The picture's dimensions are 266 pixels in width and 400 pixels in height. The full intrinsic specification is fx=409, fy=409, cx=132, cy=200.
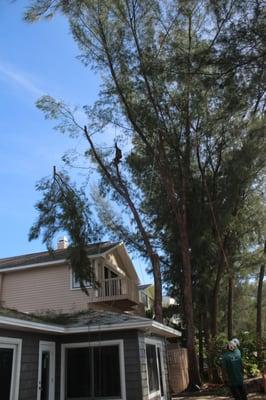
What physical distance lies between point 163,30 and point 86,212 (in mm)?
7773

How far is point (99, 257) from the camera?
18531 millimetres

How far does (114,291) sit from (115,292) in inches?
2.6

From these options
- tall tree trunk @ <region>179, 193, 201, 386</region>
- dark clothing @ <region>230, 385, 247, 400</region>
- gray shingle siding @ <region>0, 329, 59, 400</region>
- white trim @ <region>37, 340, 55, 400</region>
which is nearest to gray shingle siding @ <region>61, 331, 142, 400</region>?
white trim @ <region>37, 340, 55, 400</region>

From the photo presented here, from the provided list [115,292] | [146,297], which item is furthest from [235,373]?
[146,297]

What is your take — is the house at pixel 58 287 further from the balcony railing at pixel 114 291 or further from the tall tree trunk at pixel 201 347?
the tall tree trunk at pixel 201 347

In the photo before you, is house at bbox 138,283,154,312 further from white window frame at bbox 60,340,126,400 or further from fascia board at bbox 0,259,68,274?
white window frame at bbox 60,340,126,400

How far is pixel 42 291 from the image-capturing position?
60.2 ft

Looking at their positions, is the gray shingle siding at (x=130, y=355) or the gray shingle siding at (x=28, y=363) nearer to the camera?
the gray shingle siding at (x=28, y=363)

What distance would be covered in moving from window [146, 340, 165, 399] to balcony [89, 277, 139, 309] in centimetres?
582

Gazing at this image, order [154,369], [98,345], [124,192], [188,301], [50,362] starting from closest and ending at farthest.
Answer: [50,362] < [98,345] < [154,369] < [188,301] < [124,192]

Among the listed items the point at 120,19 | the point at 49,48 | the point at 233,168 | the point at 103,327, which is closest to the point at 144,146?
the point at 233,168

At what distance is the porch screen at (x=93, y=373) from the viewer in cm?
985

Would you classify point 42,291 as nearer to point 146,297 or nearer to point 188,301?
point 188,301

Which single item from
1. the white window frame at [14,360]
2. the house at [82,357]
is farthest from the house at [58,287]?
the white window frame at [14,360]
